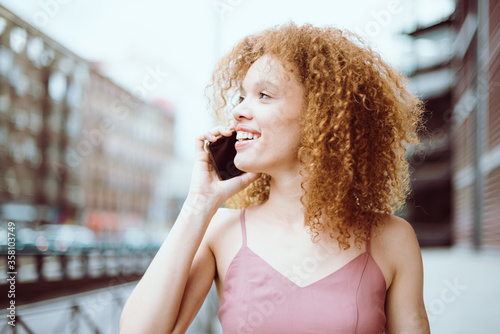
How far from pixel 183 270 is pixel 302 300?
16.0 inches

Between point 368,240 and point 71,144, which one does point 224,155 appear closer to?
point 368,240

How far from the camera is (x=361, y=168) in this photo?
5.16 ft

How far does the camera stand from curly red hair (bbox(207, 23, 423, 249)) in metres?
1.51

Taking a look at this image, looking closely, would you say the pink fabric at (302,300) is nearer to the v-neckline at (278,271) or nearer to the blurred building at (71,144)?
the v-neckline at (278,271)

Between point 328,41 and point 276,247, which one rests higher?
point 328,41

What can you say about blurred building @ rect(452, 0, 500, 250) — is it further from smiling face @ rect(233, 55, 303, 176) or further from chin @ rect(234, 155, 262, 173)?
chin @ rect(234, 155, 262, 173)

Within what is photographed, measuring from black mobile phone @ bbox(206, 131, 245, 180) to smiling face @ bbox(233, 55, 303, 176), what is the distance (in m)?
A: 0.11

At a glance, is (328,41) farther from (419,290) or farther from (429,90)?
(429,90)

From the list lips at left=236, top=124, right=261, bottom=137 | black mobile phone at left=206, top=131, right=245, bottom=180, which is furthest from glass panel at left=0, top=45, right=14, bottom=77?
lips at left=236, top=124, right=261, bottom=137

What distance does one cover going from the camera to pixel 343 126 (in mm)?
1528

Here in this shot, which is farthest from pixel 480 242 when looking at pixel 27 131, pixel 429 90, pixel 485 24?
pixel 27 131

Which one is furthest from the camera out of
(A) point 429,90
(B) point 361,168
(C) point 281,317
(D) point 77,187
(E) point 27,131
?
(D) point 77,187

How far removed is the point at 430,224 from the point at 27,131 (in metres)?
27.4

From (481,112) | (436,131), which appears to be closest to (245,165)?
(481,112)
